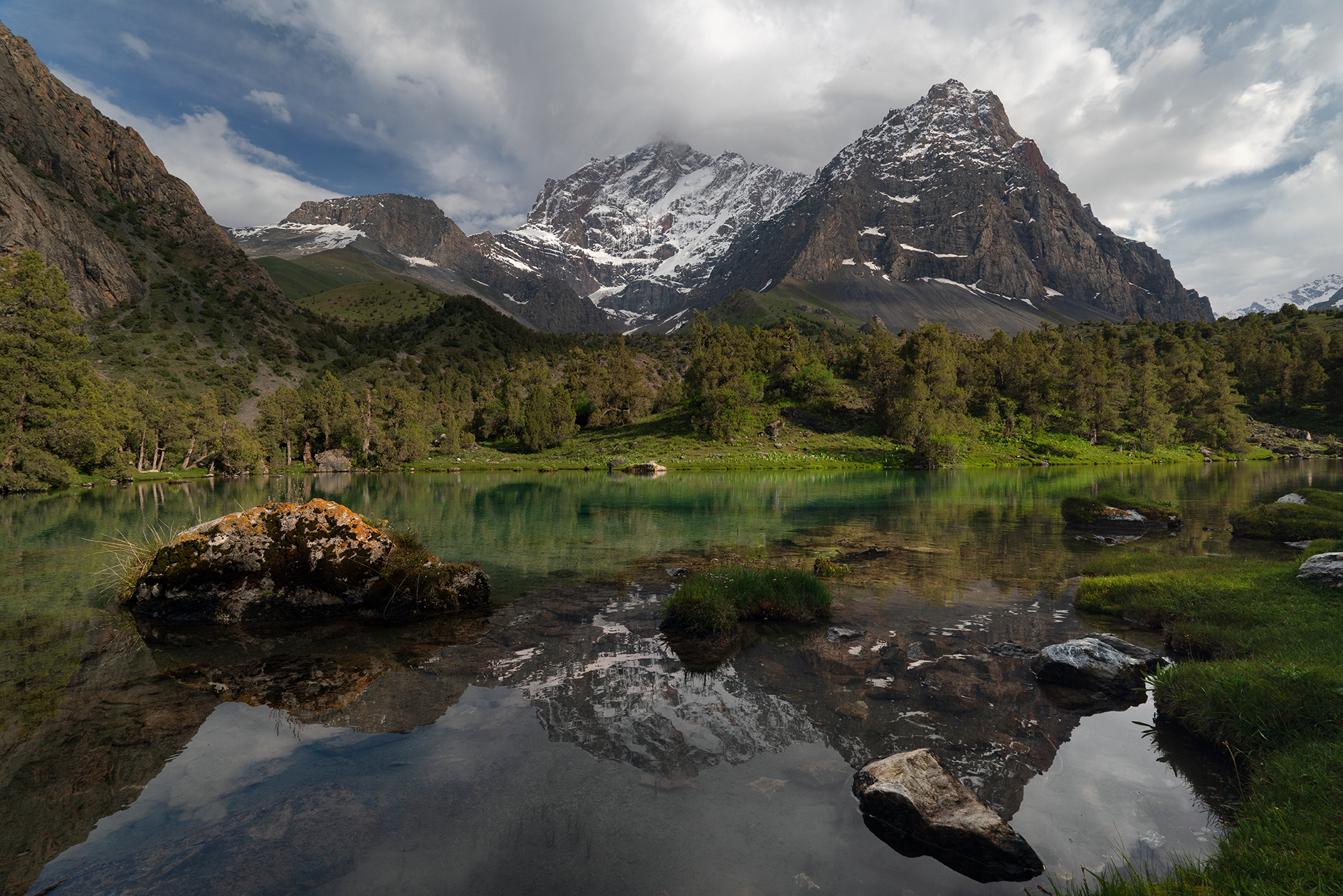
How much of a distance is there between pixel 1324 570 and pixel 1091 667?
26.4ft

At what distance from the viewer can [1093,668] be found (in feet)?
33.1

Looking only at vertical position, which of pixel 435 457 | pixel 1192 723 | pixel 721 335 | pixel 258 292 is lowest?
pixel 435 457

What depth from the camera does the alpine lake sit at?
5.70 metres

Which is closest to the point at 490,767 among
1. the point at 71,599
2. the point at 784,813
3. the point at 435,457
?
the point at 784,813

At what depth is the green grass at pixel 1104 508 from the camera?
27.5 meters

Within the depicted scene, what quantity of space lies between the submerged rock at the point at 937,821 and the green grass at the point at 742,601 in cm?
659

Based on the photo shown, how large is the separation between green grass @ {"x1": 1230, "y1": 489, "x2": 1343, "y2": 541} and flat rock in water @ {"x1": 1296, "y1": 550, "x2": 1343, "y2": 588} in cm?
1080

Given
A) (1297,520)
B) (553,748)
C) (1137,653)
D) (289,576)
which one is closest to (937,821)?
(553,748)

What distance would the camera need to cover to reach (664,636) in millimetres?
13094

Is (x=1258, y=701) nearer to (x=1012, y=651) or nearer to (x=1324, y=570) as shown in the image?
(x=1012, y=651)

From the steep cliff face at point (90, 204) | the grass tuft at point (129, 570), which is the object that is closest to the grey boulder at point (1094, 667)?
the grass tuft at point (129, 570)

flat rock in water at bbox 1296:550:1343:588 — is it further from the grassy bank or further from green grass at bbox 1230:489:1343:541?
green grass at bbox 1230:489:1343:541

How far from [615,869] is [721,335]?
104 meters

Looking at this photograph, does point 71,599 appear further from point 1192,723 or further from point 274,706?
point 1192,723
